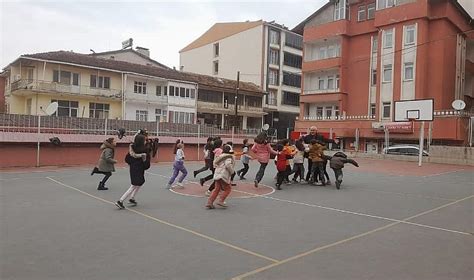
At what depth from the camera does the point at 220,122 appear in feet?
161

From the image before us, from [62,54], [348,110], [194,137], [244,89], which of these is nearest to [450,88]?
[348,110]

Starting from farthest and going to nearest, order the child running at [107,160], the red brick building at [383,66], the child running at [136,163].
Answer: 1. the red brick building at [383,66]
2. the child running at [107,160]
3. the child running at [136,163]

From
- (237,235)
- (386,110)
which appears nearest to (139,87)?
(386,110)

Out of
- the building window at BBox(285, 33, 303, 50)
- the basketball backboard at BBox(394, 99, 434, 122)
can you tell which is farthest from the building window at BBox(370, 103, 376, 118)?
the building window at BBox(285, 33, 303, 50)

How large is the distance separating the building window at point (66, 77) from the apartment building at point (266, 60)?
23.3 m

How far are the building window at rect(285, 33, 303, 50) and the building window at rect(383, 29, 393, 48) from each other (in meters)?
22.7

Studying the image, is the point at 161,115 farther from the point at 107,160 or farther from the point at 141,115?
the point at 107,160

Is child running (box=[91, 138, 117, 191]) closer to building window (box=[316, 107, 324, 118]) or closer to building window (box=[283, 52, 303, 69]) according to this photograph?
building window (box=[316, 107, 324, 118])

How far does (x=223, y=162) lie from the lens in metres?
9.00

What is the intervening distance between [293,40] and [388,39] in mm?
23642

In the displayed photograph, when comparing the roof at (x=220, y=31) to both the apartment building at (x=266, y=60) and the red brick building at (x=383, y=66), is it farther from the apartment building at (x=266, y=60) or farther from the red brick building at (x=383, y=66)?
the red brick building at (x=383, y=66)

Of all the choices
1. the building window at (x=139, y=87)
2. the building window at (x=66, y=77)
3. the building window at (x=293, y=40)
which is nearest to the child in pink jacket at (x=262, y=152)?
the building window at (x=66, y=77)

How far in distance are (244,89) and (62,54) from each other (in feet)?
68.8

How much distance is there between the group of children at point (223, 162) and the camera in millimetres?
8765
